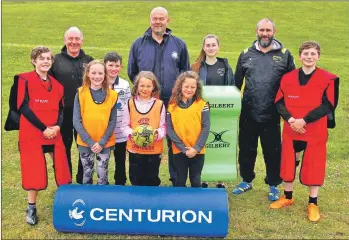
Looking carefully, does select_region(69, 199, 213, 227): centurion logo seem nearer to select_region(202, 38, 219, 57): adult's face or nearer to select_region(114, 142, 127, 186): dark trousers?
select_region(114, 142, 127, 186): dark trousers

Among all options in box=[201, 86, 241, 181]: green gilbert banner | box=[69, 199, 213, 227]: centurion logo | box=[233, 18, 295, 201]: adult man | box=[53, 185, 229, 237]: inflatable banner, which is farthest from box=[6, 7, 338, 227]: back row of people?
box=[69, 199, 213, 227]: centurion logo

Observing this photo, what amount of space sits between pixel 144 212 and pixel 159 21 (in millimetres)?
2523

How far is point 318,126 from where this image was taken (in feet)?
18.7

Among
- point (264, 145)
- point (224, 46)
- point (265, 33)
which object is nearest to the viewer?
point (265, 33)

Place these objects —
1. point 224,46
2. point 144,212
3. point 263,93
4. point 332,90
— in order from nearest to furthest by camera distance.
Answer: point 144,212, point 332,90, point 263,93, point 224,46

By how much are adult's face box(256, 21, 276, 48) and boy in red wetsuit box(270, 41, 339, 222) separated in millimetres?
450

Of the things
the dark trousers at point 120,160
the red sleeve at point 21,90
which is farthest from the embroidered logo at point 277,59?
the red sleeve at point 21,90

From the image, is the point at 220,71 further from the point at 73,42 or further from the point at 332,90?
the point at 73,42

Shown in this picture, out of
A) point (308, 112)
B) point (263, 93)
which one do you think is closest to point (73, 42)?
point (263, 93)

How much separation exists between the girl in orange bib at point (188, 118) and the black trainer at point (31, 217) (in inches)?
77.8

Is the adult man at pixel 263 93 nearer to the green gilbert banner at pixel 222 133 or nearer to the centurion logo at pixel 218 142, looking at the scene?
the green gilbert banner at pixel 222 133

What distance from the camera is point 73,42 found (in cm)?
580

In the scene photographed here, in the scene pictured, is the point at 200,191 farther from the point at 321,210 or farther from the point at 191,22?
the point at 191,22

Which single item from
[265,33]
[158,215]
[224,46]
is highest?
[224,46]
